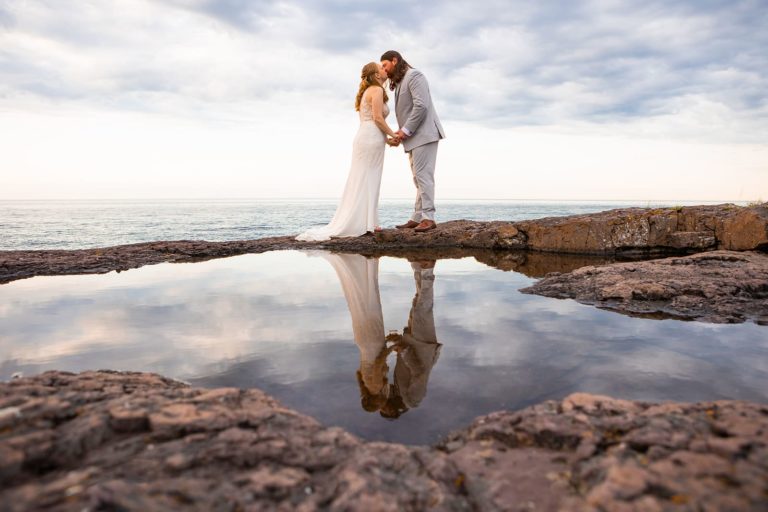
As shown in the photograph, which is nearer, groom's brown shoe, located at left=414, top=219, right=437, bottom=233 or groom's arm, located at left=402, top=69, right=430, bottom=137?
groom's arm, located at left=402, top=69, right=430, bottom=137

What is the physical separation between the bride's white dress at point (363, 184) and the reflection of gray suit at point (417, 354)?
4240 millimetres

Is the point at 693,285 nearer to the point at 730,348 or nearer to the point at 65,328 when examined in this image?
the point at 730,348

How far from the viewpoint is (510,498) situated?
125cm

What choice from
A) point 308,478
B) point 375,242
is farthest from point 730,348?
point 375,242

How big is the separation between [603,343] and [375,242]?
5341 millimetres

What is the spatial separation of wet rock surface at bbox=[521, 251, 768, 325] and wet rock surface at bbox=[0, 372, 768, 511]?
7.54 ft

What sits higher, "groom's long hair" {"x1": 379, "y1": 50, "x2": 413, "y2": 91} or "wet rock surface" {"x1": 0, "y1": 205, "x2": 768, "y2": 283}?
"groom's long hair" {"x1": 379, "y1": 50, "x2": 413, "y2": 91}

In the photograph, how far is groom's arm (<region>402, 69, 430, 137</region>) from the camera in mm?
7312

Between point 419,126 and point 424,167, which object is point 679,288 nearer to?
point 424,167

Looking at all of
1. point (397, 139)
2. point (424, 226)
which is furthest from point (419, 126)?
point (424, 226)

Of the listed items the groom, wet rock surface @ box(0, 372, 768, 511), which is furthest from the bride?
wet rock surface @ box(0, 372, 768, 511)

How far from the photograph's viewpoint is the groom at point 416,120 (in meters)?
7.38

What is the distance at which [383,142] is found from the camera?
8.02 m

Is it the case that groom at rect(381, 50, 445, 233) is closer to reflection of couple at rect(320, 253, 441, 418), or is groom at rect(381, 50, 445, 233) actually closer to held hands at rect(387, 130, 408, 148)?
held hands at rect(387, 130, 408, 148)
